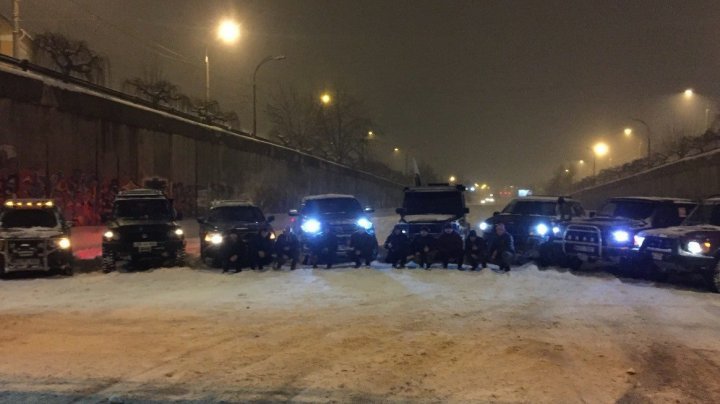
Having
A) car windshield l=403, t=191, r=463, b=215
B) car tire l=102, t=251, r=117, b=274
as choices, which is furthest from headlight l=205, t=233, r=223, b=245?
car windshield l=403, t=191, r=463, b=215

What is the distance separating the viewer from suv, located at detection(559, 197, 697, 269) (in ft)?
48.7

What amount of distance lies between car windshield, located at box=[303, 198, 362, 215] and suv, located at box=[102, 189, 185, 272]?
3.89 metres

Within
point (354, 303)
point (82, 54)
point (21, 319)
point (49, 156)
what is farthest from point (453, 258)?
point (82, 54)

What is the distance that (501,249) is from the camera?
1542cm

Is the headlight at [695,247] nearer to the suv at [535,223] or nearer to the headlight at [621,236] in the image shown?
the headlight at [621,236]

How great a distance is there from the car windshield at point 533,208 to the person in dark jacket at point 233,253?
8.41 meters

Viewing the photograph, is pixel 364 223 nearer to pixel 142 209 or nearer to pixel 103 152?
pixel 142 209

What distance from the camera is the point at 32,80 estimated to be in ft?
64.5

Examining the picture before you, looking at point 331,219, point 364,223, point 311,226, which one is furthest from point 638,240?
point 311,226

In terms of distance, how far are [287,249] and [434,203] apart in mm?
5447

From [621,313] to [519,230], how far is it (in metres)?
7.74

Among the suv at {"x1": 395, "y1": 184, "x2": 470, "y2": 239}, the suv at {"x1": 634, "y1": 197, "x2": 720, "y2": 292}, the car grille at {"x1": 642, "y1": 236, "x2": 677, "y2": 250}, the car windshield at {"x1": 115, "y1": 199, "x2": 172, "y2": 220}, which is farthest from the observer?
the suv at {"x1": 395, "y1": 184, "x2": 470, "y2": 239}

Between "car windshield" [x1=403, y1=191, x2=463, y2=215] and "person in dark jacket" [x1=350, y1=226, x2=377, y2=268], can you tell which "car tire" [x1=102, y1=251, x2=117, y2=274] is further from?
"car windshield" [x1=403, y1=191, x2=463, y2=215]

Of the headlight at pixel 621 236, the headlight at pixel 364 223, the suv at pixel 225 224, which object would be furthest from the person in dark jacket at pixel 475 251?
the suv at pixel 225 224
